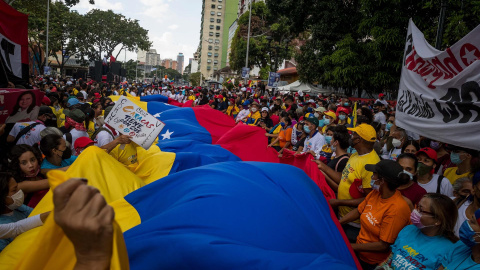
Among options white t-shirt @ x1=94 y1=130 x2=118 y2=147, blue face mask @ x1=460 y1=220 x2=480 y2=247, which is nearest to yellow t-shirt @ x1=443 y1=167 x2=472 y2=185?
blue face mask @ x1=460 y1=220 x2=480 y2=247

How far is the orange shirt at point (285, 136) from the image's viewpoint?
9188 millimetres

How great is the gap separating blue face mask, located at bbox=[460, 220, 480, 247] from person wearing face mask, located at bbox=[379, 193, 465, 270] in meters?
0.35

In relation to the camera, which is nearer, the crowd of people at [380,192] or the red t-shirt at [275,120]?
the crowd of people at [380,192]

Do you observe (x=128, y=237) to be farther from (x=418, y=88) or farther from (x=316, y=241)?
(x=418, y=88)

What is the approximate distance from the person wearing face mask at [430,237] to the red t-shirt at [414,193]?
96 centimetres

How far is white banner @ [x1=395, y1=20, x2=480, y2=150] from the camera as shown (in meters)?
4.38

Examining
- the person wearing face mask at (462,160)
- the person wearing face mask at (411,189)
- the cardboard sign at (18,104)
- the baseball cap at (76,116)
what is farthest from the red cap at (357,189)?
the baseball cap at (76,116)

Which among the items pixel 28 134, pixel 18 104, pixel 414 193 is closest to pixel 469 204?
pixel 414 193

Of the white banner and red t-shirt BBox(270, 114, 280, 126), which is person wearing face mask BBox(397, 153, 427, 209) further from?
red t-shirt BBox(270, 114, 280, 126)

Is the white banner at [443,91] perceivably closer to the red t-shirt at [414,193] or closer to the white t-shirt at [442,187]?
the white t-shirt at [442,187]

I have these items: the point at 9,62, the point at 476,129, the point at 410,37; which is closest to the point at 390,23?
the point at 410,37

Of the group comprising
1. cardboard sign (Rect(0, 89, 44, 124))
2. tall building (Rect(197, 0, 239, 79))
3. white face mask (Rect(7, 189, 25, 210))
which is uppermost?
tall building (Rect(197, 0, 239, 79))

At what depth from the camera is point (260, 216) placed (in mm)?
2859

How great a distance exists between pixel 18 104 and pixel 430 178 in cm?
530
